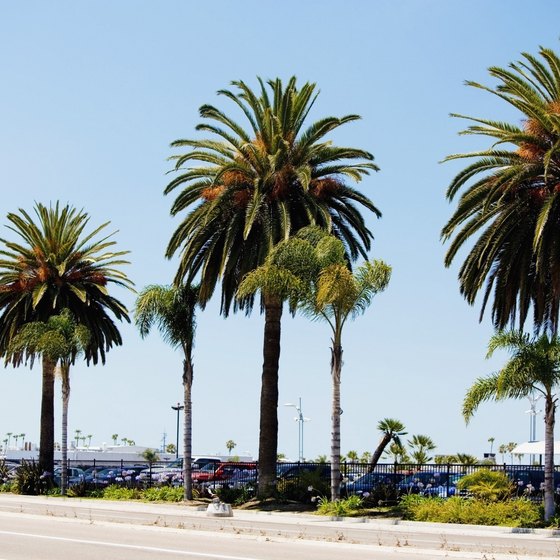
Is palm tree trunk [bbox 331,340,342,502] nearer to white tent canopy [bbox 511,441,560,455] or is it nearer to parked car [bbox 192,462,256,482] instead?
parked car [bbox 192,462,256,482]

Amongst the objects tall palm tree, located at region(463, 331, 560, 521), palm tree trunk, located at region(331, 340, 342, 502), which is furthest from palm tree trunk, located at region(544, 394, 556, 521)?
palm tree trunk, located at region(331, 340, 342, 502)

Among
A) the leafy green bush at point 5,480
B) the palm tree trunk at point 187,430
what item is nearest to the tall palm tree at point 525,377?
the palm tree trunk at point 187,430

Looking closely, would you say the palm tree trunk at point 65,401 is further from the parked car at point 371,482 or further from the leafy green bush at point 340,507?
the leafy green bush at point 340,507

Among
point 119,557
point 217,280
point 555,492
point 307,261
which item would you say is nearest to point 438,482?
point 555,492

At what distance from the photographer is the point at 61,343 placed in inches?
1777

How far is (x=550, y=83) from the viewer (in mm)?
33844

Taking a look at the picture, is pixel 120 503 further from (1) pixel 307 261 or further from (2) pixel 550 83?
(2) pixel 550 83

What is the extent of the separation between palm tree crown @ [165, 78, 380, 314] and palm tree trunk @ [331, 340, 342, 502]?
575 cm

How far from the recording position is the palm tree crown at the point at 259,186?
37719mm

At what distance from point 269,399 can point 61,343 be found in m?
12.2

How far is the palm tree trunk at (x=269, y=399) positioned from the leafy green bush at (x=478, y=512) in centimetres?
769

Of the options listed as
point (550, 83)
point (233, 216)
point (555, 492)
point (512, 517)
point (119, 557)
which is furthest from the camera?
point (233, 216)

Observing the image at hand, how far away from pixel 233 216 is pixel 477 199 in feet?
31.1

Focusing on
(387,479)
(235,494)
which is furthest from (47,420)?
(387,479)
